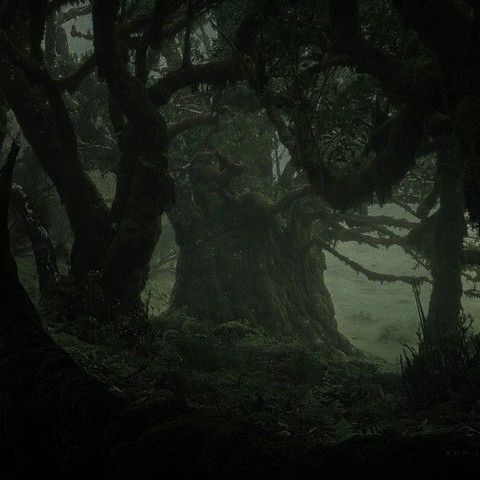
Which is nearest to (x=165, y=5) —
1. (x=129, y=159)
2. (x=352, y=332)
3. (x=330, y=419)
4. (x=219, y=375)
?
(x=129, y=159)

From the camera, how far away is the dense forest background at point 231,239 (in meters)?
2.28

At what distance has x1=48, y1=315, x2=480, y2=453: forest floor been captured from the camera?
196 inches

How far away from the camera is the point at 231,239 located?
1652cm

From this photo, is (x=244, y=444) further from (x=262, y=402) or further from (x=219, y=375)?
(x=219, y=375)

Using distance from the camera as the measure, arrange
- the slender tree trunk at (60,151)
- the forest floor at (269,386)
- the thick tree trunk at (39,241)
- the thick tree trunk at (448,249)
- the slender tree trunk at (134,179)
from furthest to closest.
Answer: the thick tree trunk at (448,249), the thick tree trunk at (39,241), the slender tree trunk at (60,151), the slender tree trunk at (134,179), the forest floor at (269,386)

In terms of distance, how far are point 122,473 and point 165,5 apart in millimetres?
7871

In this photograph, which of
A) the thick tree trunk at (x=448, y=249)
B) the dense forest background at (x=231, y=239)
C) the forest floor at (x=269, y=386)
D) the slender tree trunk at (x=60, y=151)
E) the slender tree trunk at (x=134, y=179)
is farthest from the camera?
the thick tree trunk at (x=448, y=249)

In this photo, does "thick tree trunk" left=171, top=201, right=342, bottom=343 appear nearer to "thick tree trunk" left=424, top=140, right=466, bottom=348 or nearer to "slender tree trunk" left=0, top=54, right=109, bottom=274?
"thick tree trunk" left=424, top=140, right=466, bottom=348

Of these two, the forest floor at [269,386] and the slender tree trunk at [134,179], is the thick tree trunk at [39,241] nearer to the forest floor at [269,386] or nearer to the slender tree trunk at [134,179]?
the slender tree trunk at [134,179]

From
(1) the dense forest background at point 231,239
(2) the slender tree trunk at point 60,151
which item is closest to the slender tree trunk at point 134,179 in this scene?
(1) the dense forest background at point 231,239

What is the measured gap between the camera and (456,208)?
10844mm

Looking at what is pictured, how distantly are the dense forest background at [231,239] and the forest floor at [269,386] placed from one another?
0.16 ft

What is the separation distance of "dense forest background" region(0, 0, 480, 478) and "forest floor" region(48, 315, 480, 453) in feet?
0.16

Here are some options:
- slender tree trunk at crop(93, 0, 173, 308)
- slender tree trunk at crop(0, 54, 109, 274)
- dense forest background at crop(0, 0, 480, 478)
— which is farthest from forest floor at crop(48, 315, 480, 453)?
slender tree trunk at crop(0, 54, 109, 274)
